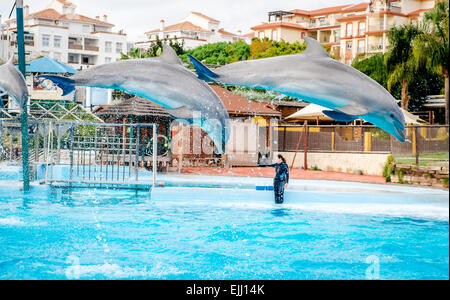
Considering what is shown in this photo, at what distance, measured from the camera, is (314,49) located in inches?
200

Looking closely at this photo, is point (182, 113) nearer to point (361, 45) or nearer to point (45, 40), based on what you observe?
point (361, 45)

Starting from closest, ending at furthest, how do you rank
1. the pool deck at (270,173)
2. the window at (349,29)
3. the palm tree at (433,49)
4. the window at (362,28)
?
1. the pool deck at (270,173)
2. the palm tree at (433,49)
3. the window at (362,28)
4. the window at (349,29)

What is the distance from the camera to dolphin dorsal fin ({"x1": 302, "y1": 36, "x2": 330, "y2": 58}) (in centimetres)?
502

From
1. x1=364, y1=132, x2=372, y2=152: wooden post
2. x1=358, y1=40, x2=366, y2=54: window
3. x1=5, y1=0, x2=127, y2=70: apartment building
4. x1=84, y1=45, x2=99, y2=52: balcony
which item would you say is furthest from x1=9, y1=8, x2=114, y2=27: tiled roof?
x1=364, y1=132, x2=372, y2=152: wooden post

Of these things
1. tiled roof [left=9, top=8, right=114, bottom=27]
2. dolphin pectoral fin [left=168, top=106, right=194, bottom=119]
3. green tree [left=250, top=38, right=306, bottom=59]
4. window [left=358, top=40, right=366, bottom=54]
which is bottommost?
dolphin pectoral fin [left=168, top=106, right=194, bottom=119]

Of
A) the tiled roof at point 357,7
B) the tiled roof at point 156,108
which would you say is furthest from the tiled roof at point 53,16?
the tiled roof at point 156,108

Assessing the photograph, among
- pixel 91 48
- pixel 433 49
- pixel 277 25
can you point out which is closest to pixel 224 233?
pixel 433 49

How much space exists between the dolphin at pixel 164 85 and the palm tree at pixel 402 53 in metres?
21.1

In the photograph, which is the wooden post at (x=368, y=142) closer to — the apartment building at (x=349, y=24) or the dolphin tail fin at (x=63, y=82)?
the dolphin tail fin at (x=63, y=82)

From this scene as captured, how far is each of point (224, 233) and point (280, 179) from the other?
2343 millimetres

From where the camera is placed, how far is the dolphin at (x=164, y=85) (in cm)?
494

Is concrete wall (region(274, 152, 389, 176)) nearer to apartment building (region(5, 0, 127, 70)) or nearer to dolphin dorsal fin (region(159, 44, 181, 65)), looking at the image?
dolphin dorsal fin (region(159, 44, 181, 65))

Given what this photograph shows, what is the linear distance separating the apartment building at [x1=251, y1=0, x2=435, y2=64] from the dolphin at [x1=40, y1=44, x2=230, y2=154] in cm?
4780
